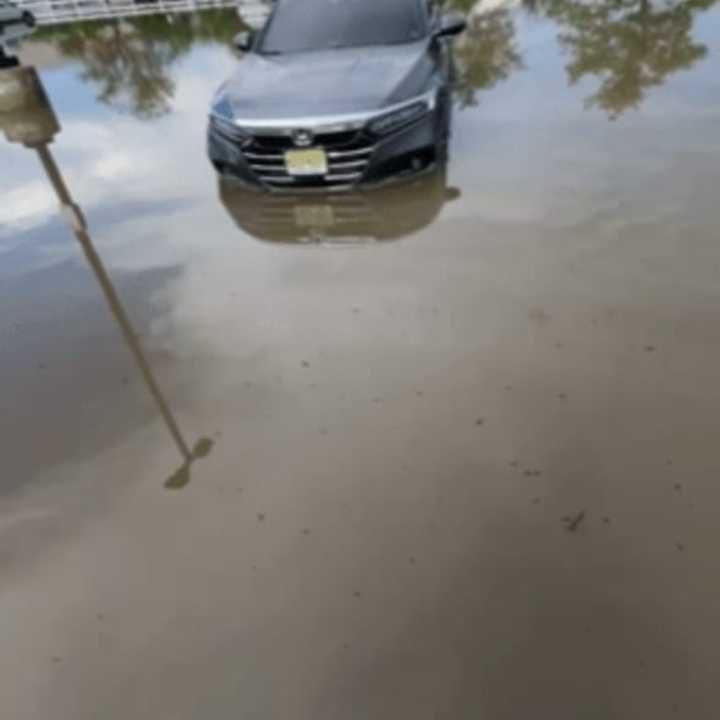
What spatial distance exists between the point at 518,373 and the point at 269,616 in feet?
5.93

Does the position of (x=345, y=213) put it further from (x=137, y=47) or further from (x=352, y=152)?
(x=137, y=47)

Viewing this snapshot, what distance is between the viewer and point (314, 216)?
17.7ft

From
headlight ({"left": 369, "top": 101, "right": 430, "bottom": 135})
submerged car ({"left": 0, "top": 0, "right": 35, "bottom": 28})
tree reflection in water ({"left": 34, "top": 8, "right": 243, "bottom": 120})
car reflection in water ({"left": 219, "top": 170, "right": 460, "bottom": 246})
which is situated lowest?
tree reflection in water ({"left": 34, "top": 8, "right": 243, "bottom": 120})

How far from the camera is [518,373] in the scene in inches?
138

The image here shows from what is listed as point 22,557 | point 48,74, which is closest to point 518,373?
point 22,557

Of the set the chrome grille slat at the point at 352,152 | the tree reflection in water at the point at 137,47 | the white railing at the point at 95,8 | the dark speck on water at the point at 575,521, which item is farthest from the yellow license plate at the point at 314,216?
the white railing at the point at 95,8

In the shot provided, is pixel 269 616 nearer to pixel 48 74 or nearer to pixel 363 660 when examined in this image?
pixel 363 660

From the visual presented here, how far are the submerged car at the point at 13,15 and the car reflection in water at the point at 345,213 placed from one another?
11143 millimetres

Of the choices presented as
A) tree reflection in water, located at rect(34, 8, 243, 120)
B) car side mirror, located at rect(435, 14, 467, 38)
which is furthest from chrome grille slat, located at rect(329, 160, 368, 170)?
tree reflection in water, located at rect(34, 8, 243, 120)

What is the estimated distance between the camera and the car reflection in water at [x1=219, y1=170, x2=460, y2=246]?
514cm

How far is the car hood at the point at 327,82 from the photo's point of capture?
5.14 metres

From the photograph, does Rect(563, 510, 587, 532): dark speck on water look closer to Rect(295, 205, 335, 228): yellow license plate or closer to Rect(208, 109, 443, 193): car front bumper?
Rect(295, 205, 335, 228): yellow license plate

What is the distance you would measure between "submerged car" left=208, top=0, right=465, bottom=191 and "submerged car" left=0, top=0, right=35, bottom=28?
10.6 metres

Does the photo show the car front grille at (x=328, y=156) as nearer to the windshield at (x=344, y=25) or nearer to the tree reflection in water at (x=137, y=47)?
the windshield at (x=344, y=25)
